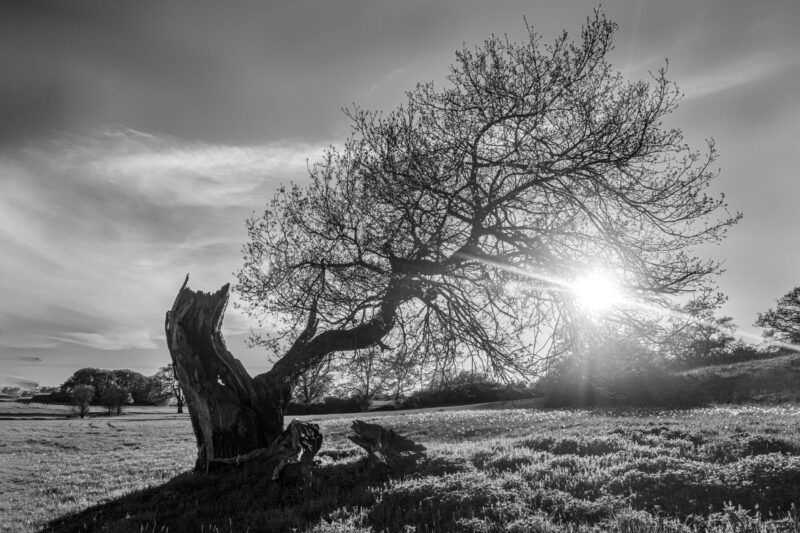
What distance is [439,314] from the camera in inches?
523

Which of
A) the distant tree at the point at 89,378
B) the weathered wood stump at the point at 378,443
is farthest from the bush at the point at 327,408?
the distant tree at the point at 89,378

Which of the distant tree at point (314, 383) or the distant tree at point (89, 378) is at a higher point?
the distant tree at point (314, 383)

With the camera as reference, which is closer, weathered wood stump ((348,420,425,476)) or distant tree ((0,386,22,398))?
weathered wood stump ((348,420,425,476))

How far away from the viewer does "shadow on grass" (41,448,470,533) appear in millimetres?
7977

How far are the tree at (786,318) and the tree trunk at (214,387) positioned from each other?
7187 cm

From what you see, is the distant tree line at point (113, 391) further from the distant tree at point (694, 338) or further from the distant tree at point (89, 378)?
the distant tree at point (694, 338)

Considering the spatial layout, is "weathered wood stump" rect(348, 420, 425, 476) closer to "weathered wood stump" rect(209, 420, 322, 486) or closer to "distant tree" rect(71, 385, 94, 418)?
"weathered wood stump" rect(209, 420, 322, 486)

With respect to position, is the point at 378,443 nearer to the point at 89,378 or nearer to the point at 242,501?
the point at 242,501

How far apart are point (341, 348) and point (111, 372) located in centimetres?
16029

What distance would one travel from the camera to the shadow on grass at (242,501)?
798 cm

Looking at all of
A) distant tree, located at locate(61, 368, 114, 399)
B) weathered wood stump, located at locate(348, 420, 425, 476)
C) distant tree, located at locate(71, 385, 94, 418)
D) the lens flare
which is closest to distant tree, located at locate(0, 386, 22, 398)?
distant tree, located at locate(61, 368, 114, 399)

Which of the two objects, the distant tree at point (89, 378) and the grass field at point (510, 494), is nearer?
the grass field at point (510, 494)

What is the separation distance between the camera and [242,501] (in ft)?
30.3

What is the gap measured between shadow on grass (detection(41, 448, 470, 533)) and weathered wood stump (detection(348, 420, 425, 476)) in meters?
0.38
